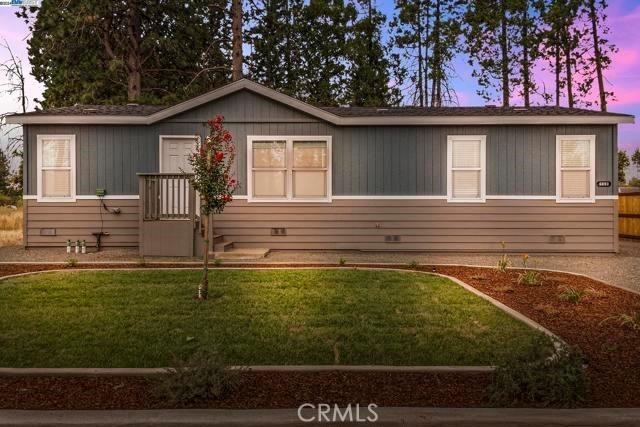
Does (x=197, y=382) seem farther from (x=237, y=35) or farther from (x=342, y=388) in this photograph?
(x=237, y=35)

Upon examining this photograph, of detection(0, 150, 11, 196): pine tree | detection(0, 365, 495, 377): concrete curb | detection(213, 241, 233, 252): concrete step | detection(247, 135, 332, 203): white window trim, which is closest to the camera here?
detection(0, 365, 495, 377): concrete curb

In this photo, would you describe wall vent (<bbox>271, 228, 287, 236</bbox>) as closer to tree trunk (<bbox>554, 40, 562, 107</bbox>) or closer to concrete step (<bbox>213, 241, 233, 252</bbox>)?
concrete step (<bbox>213, 241, 233, 252</bbox>)

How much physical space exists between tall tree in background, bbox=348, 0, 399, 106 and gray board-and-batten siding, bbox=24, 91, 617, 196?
1365cm

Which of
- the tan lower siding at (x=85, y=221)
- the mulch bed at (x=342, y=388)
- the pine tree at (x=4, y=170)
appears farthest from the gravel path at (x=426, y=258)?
the pine tree at (x=4, y=170)

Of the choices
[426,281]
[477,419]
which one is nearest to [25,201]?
[426,281]

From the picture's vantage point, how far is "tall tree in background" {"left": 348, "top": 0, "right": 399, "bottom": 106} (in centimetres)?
2575

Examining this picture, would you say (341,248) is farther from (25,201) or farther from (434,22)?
(434,22)

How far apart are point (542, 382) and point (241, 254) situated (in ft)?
25.5

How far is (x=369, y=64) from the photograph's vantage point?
26.4 m

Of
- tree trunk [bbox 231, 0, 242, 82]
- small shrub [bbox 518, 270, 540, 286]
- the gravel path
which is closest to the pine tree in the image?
tree trunk [bbox 231, 0, 242, 82]

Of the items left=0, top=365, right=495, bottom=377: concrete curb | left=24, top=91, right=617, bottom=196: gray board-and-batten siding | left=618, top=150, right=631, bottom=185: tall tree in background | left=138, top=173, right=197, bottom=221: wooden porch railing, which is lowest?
left=0, top=365, right=495, bottom=377: concrete curb

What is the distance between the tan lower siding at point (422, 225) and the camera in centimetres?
1212

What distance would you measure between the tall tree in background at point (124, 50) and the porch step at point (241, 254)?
9.75m

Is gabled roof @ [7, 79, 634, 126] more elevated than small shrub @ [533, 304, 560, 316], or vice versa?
gabled roof @ [7, 79, 634, 126]
